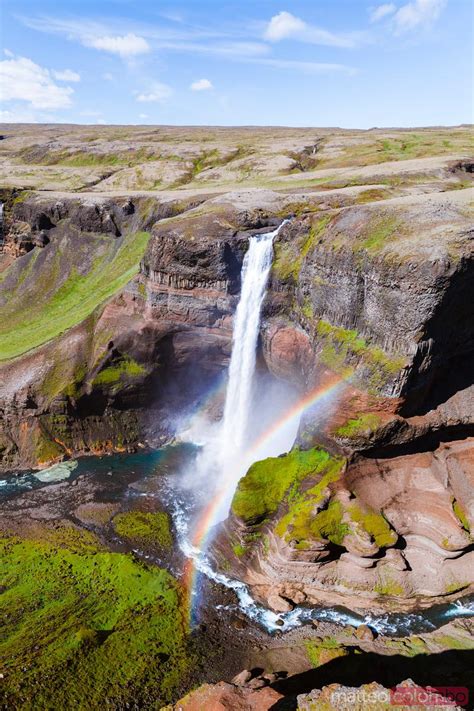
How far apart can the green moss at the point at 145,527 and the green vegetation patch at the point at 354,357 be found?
49.9 feet

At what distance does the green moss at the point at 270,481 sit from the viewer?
1148 inches

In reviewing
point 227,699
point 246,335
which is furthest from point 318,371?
point 227,699

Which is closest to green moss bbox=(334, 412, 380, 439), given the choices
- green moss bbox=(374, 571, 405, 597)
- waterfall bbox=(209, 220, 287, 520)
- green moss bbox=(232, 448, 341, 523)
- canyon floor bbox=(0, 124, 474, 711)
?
canyon floor bbox=(0, 124, 474, 711)

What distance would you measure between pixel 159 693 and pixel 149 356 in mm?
26412

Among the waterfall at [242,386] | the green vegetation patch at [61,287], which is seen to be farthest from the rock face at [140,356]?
the green vegetation patch at [61,287]

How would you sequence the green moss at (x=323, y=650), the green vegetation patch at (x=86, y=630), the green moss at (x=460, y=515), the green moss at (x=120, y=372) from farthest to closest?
the green moss at (x=120, y=372)
the green moss at (x=460, y=515)
the green moss at (x=323, y=650)
the green vegetation patch at (x=86, y=630)

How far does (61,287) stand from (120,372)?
2368 centimetres

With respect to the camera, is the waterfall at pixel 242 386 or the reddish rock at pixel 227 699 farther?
the waterfall at pixel 242 386

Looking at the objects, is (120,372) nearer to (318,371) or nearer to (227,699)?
(318,371)

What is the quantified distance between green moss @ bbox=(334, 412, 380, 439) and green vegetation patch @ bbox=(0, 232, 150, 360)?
1169 inches

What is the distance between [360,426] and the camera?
28047 mm

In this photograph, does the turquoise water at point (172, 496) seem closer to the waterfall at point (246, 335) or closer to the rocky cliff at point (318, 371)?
the rocky cliff at point (318, 371)

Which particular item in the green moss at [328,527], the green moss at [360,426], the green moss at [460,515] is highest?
the green moss at [360,426]

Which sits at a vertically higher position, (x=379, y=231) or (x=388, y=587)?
(x=379, y=231)
